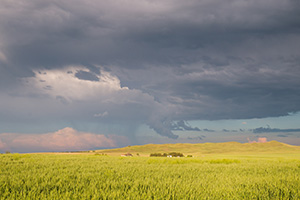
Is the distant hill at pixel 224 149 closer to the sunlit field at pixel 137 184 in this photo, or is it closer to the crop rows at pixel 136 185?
the sunlit field at pixel 137 184

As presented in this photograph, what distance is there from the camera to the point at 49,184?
8.98 m

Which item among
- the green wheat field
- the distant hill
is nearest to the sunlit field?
the green wheat field

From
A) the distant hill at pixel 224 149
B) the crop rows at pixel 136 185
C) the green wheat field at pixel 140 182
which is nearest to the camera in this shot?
the crop rows at pixel 136 185

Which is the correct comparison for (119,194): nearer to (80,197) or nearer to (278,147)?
(80,197)

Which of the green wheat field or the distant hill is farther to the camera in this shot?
the distant hill

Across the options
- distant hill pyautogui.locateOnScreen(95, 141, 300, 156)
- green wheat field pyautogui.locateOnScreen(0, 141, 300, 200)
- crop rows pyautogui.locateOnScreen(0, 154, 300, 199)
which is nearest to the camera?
crop rows pyautogui.locateOnScreen(0, 154, 300, 199)

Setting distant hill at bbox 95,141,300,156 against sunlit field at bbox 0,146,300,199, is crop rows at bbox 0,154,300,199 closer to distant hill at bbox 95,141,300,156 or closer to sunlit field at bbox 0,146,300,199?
sunlit field at bbox 0,146,300,199

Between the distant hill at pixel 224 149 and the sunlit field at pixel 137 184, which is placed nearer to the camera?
the sunlit field at pixel 137 184

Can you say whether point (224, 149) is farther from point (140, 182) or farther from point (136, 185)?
point (136, 185)

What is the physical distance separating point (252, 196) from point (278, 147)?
16940 centimetres

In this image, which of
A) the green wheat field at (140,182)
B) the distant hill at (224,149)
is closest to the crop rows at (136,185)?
the green wheat field at (140,182)

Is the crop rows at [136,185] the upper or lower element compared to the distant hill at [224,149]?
upper

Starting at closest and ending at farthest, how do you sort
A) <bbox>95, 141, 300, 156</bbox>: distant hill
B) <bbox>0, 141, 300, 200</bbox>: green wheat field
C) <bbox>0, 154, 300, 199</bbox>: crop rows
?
<bbox>0, 154, 300, 199</bbox>: crop rows → <bbox>0, 141, 300, 200</bbox>: green wheat field → <bbox>95, 141, 300, 156</bbox>: distant hill

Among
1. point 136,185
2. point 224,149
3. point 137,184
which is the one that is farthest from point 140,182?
point 224,149
